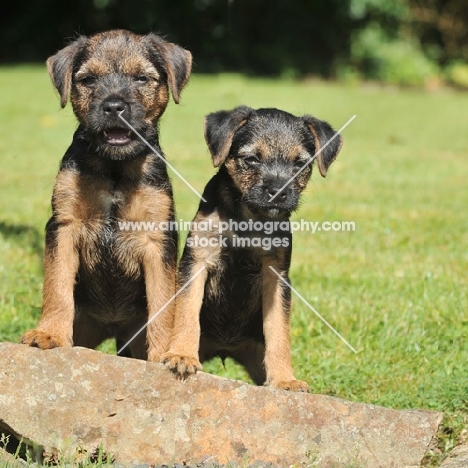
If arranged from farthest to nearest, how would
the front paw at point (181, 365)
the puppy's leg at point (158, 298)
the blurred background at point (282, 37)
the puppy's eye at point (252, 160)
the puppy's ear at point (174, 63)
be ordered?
1. the blurred background at point (282, 37)
2. the puppy's ear at point (174, 63)
3. the puppy's eye at point (252, 160)
4. the puppy's leg at point (158, 298)
5. the front paw at point (181, 365)

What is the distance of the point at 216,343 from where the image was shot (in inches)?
214

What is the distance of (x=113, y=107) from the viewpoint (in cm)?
481

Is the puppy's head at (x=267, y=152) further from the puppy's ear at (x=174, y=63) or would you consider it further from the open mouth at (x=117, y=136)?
the open mouth at (x=117, y=136)

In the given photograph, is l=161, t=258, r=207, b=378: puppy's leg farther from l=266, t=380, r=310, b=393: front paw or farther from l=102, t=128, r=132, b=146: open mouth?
l=102, t=128, r=132, b=146: open mouth

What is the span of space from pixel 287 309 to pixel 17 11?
1033 inches

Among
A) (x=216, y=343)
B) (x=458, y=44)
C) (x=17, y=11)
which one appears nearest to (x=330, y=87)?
(x=458, y=44)

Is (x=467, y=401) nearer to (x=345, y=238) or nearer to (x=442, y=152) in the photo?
(x=345, y=238)

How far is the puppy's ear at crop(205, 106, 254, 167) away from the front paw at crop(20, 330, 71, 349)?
1.39m

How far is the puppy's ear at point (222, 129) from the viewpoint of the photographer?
5.16 m

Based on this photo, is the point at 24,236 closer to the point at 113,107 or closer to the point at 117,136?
the point at 117,136

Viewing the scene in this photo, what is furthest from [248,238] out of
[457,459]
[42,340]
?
[457,459]

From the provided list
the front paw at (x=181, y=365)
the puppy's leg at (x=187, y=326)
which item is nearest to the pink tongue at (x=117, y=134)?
the puppy's leg at (x=187, y=326)

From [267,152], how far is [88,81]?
3.82 ft

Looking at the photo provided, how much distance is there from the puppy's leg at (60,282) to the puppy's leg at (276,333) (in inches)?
45.1
